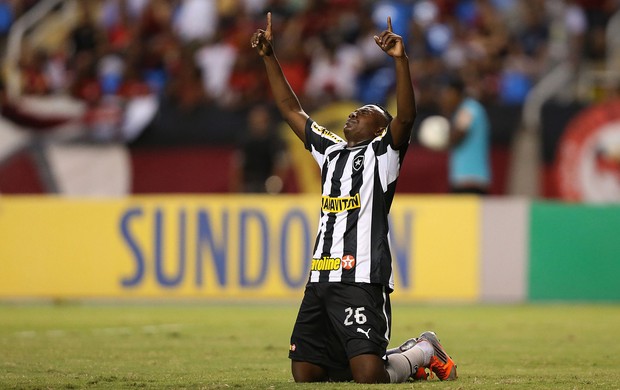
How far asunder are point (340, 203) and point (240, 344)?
118 inches

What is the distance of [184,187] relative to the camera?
56.9 feet

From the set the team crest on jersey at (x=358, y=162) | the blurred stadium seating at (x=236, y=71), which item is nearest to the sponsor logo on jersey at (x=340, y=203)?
the team crest on jersey at (x=358, y=162)

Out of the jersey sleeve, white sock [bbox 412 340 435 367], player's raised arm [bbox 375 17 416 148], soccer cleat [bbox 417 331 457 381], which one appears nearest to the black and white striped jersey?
the jersey sleeve

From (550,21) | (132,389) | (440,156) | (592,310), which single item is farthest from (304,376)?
(550,21)

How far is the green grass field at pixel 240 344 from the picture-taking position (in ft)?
23.5

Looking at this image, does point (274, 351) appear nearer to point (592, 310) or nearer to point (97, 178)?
point (592, 310)

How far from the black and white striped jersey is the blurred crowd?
9778 millimetres

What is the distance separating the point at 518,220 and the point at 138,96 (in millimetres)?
5989

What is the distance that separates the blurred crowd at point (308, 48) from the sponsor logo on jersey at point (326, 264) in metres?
9.91

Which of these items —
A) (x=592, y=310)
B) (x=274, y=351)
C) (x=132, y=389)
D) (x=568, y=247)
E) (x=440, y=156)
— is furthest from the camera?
(x=440, y=156)

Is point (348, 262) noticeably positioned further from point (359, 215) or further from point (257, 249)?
point (257, 249)

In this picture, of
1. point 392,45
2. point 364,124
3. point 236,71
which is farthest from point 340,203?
point 236,71

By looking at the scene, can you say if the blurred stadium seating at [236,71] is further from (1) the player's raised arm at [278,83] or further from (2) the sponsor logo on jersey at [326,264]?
(2) the sponsor logo on jersey at [326,264]

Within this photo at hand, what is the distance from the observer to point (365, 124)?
7297mm
